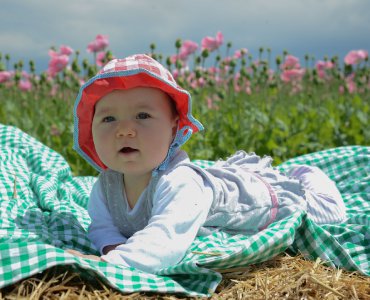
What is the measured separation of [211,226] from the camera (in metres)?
1.93

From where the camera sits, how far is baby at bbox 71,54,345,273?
5.35 feet

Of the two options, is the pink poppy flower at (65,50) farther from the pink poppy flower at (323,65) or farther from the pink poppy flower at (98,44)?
the pink poppy flower at (323,65)

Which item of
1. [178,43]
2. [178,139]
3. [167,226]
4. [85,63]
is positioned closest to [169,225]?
[167,226]

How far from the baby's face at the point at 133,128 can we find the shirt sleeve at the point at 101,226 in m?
0.25

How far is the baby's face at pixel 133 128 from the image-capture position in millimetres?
1727

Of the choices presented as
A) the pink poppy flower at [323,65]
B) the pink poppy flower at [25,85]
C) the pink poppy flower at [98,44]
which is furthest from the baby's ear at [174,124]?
the pink poppy flower at [323,65]

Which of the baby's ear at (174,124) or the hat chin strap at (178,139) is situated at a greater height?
the baby's ear at (174,124)

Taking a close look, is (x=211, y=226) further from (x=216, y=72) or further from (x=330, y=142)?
(x=216, y=72)

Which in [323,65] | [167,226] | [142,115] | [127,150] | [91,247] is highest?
[323,65]

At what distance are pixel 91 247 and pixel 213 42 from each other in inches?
136

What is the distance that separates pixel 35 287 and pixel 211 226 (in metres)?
0.70

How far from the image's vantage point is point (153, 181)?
1839mm

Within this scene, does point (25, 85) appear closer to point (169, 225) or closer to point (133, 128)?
point (133, 128)

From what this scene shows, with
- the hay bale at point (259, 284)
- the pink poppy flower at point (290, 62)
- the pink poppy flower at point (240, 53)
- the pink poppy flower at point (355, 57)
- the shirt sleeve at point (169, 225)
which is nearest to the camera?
the hay bale at point (259, 284)
